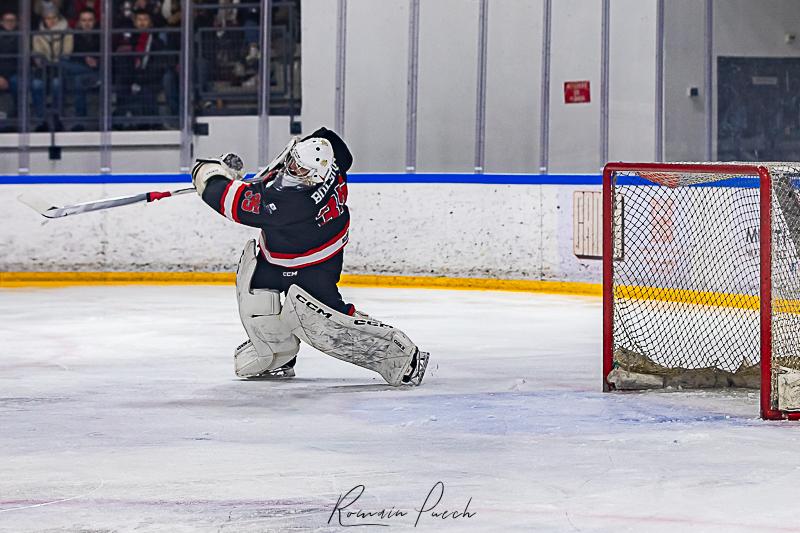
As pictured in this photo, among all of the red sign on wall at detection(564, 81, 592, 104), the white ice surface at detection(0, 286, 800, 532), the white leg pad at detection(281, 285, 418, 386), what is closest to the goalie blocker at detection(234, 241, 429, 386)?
the white leg pad at detection(281, 285, 418, 386)

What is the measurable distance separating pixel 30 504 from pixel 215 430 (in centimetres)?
104

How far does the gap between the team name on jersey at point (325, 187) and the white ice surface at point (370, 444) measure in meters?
0.70

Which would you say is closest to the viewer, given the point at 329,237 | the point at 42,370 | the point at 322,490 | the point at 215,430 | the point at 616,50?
the point at 322,490

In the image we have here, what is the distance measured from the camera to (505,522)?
298 cm

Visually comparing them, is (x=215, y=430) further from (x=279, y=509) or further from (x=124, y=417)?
(x=279, y=509)

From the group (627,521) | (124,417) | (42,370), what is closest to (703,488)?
(627,521)

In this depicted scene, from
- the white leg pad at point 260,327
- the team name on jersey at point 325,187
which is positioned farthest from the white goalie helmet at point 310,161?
the white leg pad at point 260,327

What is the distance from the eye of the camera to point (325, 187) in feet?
16.2

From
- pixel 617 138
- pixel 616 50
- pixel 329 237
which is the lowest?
pixel 329 237

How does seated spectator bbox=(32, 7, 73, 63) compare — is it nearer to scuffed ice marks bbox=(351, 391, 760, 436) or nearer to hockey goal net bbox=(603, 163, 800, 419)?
hockey goal net bbox=(603, 163, 800, 419)

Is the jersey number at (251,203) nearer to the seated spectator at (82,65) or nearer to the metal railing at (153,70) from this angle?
the metal railing at (153,70)

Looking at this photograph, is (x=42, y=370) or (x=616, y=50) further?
(x=616, y=50)

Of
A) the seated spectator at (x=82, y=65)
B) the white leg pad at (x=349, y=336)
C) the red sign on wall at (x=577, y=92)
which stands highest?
the seated spectator at (x=82, y=65)

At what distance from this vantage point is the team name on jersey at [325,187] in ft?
16.1
